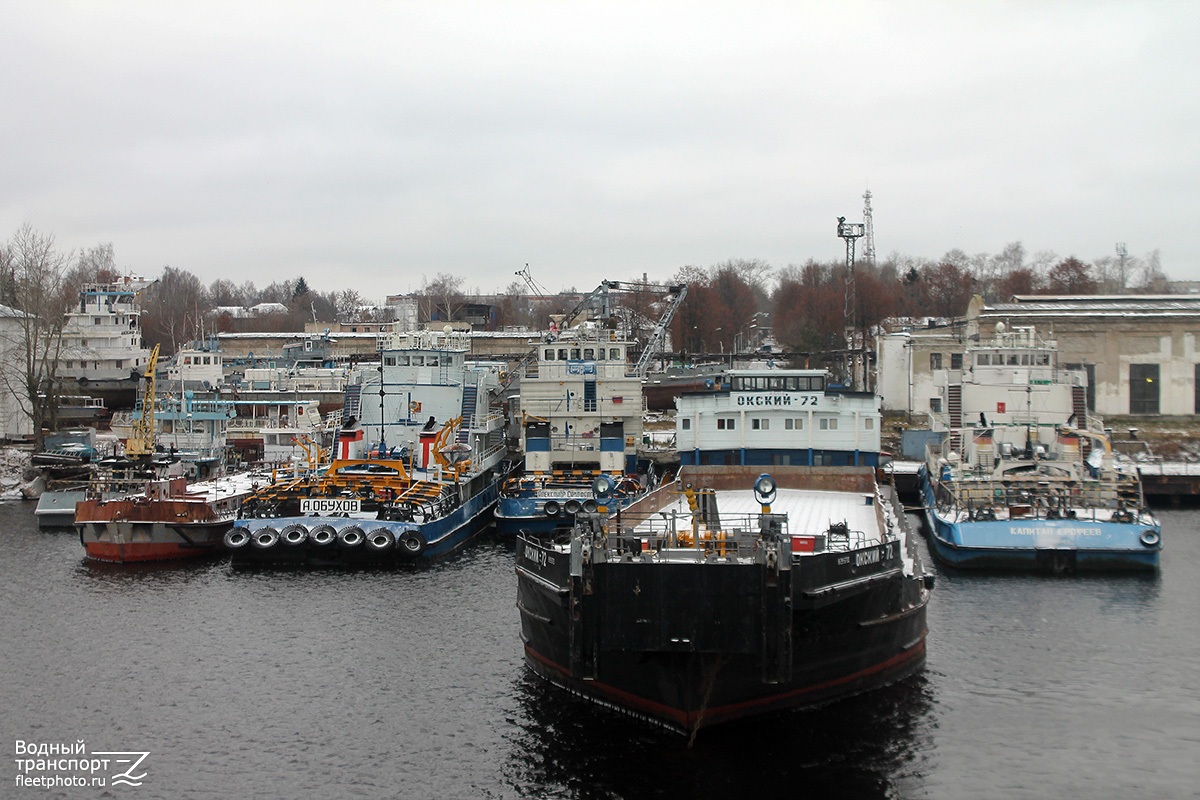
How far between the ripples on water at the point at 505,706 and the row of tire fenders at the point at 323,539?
10.3ft

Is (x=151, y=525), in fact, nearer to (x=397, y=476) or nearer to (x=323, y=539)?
(x=323, y=539)

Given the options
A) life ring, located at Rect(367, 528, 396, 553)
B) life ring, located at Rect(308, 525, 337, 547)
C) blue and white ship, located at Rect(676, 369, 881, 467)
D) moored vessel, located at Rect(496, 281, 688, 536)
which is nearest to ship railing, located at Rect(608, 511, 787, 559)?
life ring, located at Rect(367, 528, 396, 553)

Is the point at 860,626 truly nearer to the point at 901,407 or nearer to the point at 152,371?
the point at 152,371

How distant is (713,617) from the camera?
18.7 m

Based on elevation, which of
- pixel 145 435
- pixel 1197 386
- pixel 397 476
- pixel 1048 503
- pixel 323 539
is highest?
pixel 1197 386

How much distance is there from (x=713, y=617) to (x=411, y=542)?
1860 centimetres

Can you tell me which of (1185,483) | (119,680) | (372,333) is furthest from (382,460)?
(372,333)

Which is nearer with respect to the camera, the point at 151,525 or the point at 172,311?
the point at 151,525

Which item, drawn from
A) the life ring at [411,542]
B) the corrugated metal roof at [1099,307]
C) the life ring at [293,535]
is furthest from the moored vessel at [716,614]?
the corrugated metal roof at [1099,307]

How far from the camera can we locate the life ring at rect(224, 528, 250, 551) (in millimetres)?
35103

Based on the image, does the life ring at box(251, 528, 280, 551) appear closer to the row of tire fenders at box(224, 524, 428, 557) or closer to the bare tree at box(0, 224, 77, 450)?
the row of tire fenders at box(224, 524, 428, 557)

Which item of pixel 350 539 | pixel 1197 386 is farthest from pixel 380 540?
pixel 1197 386

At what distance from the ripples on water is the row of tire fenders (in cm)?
315

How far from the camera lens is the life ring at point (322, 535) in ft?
115
